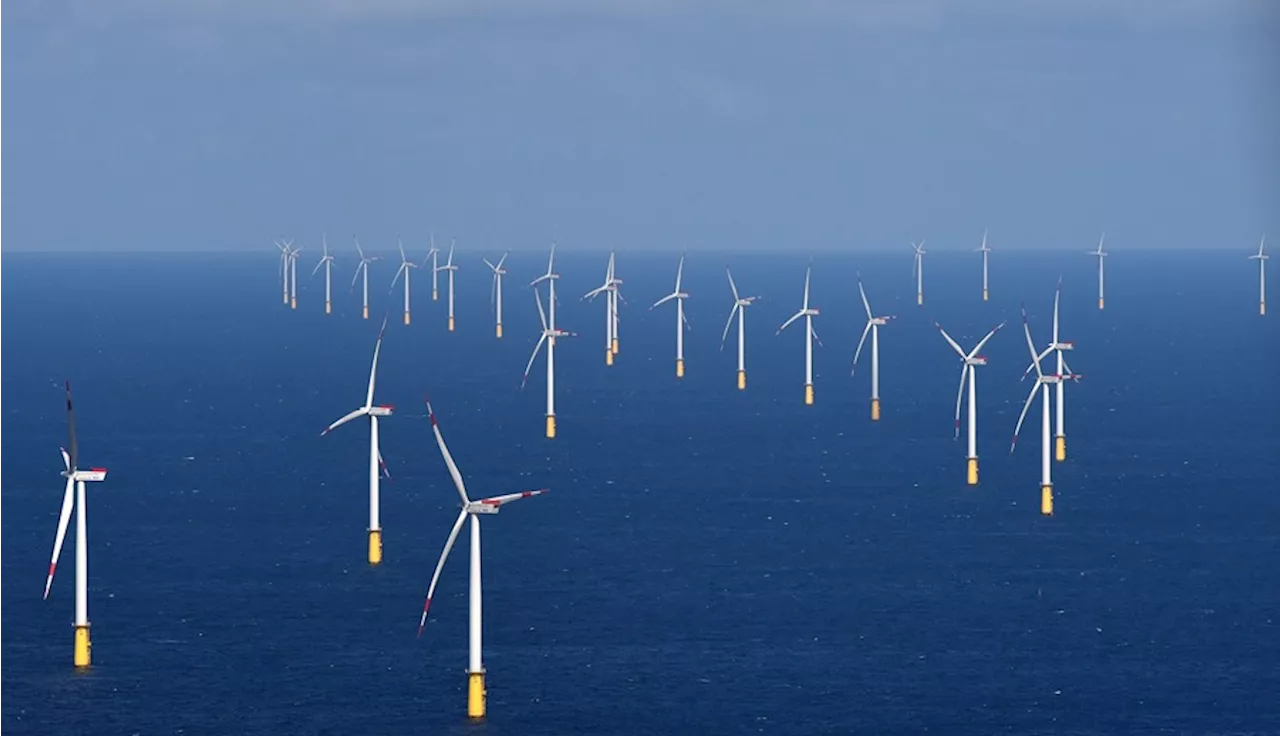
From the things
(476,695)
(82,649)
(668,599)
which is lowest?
(476,695)

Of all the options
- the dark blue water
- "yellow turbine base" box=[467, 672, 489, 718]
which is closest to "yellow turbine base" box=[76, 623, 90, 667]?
the dark blue water

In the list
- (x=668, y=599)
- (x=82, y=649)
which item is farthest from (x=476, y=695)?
(x=668, y=599)

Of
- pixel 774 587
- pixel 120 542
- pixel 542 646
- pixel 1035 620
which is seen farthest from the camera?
pixel 120 542

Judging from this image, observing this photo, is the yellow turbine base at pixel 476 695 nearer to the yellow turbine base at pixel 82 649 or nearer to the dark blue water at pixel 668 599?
the dark blue water at pixel 668 599

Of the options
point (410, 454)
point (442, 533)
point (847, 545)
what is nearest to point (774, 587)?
point (847, 545)

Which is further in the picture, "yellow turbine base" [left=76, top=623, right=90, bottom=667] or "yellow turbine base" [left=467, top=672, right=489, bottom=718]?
"yellow turbine base" [left=76, top=623, right=90, bottom=667]

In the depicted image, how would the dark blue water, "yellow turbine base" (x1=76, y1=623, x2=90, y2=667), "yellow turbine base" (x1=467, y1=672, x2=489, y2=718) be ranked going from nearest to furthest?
"yellow turbine base" (x1=467, y1=672, x2=489, y2=718), the dark blue water, "yellow turbine base" (x1=76, y1=623, x2=90, y2=667)

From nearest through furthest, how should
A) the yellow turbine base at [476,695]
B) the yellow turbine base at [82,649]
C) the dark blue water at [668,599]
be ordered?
the yellow turbine base at [476,695] < the dark blue water at [668,599] < the yellow turbine base at [82,649]

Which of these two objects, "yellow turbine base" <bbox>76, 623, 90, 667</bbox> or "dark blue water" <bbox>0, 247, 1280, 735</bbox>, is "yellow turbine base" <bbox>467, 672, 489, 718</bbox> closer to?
"dark blue water" <bbox>0, 247, 1280, 735</bbox>

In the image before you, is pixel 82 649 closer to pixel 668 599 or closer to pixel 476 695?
pixel 476 695

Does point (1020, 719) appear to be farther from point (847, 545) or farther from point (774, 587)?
point (847, 545)

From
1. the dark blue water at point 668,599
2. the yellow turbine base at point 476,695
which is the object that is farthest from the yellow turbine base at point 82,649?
the yellow turbine base at point 476,695
